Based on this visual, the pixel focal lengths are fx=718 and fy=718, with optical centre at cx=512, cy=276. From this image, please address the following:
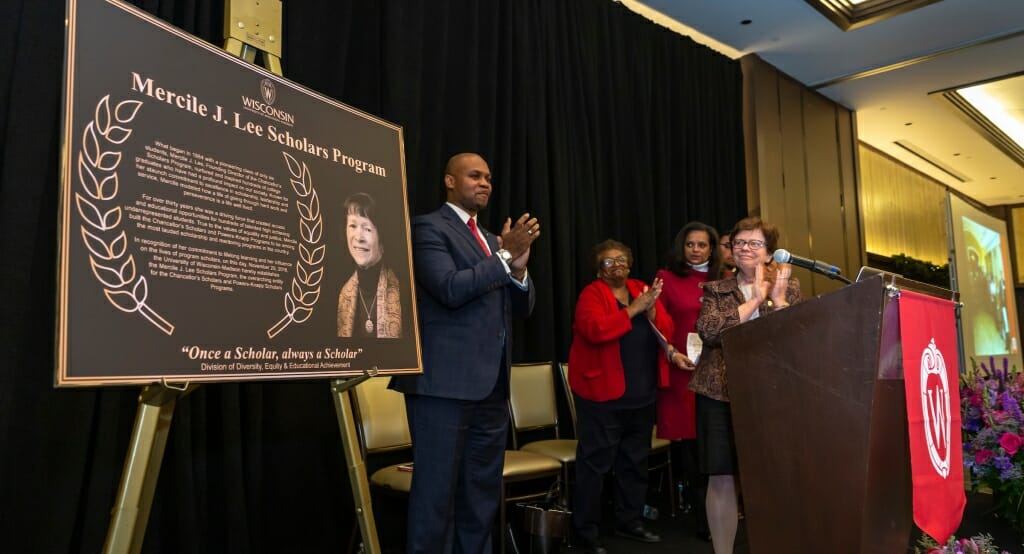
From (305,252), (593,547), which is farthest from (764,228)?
(593,547)

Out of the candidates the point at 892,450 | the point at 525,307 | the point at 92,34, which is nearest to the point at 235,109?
the point at 92,34

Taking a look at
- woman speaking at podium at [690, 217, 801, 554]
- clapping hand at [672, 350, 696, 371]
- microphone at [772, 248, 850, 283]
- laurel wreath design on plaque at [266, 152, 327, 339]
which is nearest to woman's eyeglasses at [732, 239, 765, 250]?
woman speaking at podium at [690, 217, 801, 554]

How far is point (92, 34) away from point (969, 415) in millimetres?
3231

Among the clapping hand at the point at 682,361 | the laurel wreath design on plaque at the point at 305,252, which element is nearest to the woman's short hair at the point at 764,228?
the clapping hand at the point at 682,361

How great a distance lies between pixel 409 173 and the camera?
344 centimetres

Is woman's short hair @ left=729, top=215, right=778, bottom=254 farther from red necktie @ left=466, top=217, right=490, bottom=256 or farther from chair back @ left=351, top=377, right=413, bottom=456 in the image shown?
chair back @ left=351, top=377, right=413, bottom=456

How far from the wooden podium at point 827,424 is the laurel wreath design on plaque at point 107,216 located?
1.45 m

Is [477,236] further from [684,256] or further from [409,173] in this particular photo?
[684,256]

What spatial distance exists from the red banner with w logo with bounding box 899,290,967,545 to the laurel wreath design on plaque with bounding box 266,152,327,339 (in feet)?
4.72

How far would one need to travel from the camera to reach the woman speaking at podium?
239 centimetres

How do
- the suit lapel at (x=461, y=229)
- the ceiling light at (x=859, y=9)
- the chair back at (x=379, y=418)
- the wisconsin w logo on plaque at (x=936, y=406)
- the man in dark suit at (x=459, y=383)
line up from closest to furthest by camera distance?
the wisconsin w logo on plaque at (x=936, y=406) → the man in dark suit at (x=459, y=383) → the suit lapel at (x=461, y=229) → the chair back at (x=379, y=418) → the ceiling light at (x=859, y=9)

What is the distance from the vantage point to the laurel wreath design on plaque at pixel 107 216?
1492mm

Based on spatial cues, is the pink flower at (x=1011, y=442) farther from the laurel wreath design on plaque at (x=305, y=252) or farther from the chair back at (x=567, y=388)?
the laurel wreath design on plaque at (x=305, y=252)

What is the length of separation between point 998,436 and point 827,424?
1.67 m
